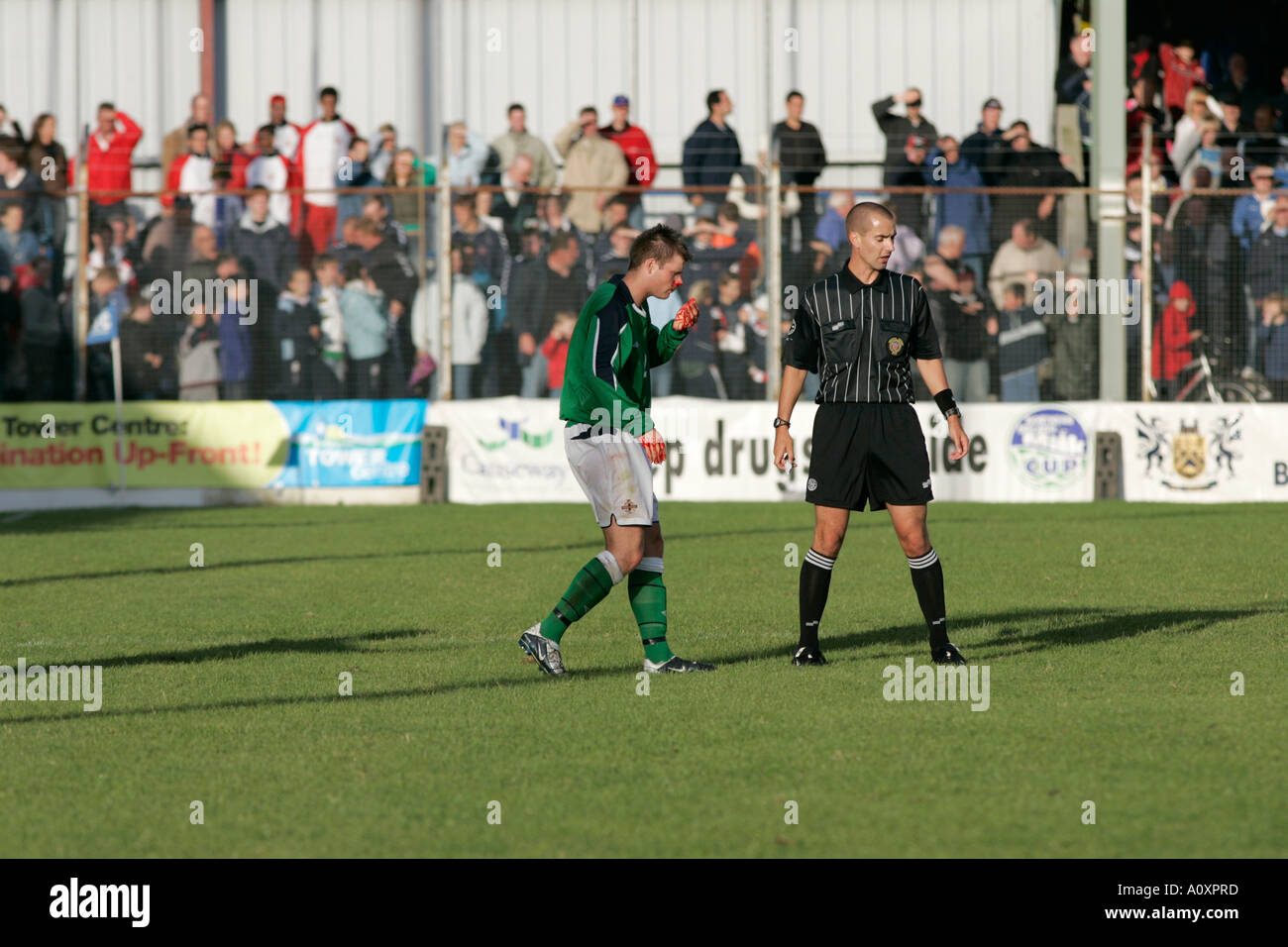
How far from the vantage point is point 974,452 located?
60.6 feet

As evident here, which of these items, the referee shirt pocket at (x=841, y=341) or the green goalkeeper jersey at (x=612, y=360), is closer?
the green goalkeeper jersey at (x=612, y=360)

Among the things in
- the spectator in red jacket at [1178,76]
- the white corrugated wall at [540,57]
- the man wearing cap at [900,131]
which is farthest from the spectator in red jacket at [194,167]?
the spectator in red jacket at [1178,76]

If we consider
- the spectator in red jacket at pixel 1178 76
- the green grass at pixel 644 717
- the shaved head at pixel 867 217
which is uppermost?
the spectator in red jacket at pixel 1178 76

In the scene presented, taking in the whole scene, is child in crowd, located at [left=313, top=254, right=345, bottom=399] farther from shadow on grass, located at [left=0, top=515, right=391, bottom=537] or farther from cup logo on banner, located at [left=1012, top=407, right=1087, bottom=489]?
cup logo on banner, located at [left=1012, top=407, right=1087, bottom=489]

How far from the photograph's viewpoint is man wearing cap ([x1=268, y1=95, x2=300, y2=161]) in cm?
2103

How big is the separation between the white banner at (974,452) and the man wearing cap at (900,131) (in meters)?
3.36

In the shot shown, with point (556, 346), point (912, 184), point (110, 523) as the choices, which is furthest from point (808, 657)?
point (912, 184)

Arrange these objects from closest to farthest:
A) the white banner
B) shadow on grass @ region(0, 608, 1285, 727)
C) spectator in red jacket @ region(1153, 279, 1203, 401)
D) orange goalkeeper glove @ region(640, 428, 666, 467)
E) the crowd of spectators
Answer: orange goalkeeper glove @ region(640, 428, 666, 467)
shadow on grass @ region(0, 608, 1285, 727)
the white banner
the crowd of spectators
spectator in red jacket @ region(1153, 279, 1203, 401)

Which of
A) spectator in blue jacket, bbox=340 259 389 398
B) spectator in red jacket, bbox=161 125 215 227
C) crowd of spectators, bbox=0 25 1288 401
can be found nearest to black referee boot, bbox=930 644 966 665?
crowd of spectators, bbox=0 25 1288 401

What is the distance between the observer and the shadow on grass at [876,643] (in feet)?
24.7

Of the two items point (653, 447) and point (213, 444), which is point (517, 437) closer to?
point (213, 444)

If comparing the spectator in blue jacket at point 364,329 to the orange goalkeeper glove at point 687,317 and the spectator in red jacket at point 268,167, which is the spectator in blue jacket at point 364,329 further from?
the orange goalkeeper glove at point 687,317
